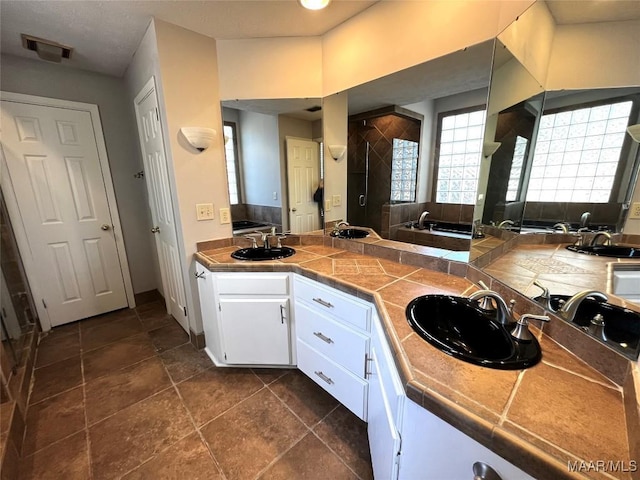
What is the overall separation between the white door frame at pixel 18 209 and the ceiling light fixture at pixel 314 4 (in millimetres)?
2256

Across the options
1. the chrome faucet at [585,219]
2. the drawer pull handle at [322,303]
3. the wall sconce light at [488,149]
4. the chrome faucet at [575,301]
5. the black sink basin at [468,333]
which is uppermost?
the wall sconce light at [488,149]

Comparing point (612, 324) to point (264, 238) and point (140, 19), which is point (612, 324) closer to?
point (264, 238)

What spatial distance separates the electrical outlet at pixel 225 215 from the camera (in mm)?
2117

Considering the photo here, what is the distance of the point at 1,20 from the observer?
5.24ft

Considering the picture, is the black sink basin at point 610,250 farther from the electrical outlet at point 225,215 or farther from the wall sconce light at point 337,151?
the electrical outlet at point 225,215

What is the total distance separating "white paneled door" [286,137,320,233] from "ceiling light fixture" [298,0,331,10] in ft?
2.61

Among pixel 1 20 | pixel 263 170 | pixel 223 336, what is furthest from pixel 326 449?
pixel 1 20

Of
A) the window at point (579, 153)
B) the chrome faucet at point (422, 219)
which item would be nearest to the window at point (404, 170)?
the chrome faucet at point (422, 219)

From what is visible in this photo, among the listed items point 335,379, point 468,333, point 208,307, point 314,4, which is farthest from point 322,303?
point 314,4

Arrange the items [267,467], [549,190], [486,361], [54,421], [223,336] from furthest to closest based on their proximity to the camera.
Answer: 1. [223,336]
2. [54,421]
3. [267,467]
4. [549,190]
5. [486,361]

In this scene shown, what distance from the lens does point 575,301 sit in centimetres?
83

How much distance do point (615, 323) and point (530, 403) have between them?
391 millimetres

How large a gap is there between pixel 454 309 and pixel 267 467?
3.90ft

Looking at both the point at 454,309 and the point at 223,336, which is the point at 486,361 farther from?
the point at 223,336
